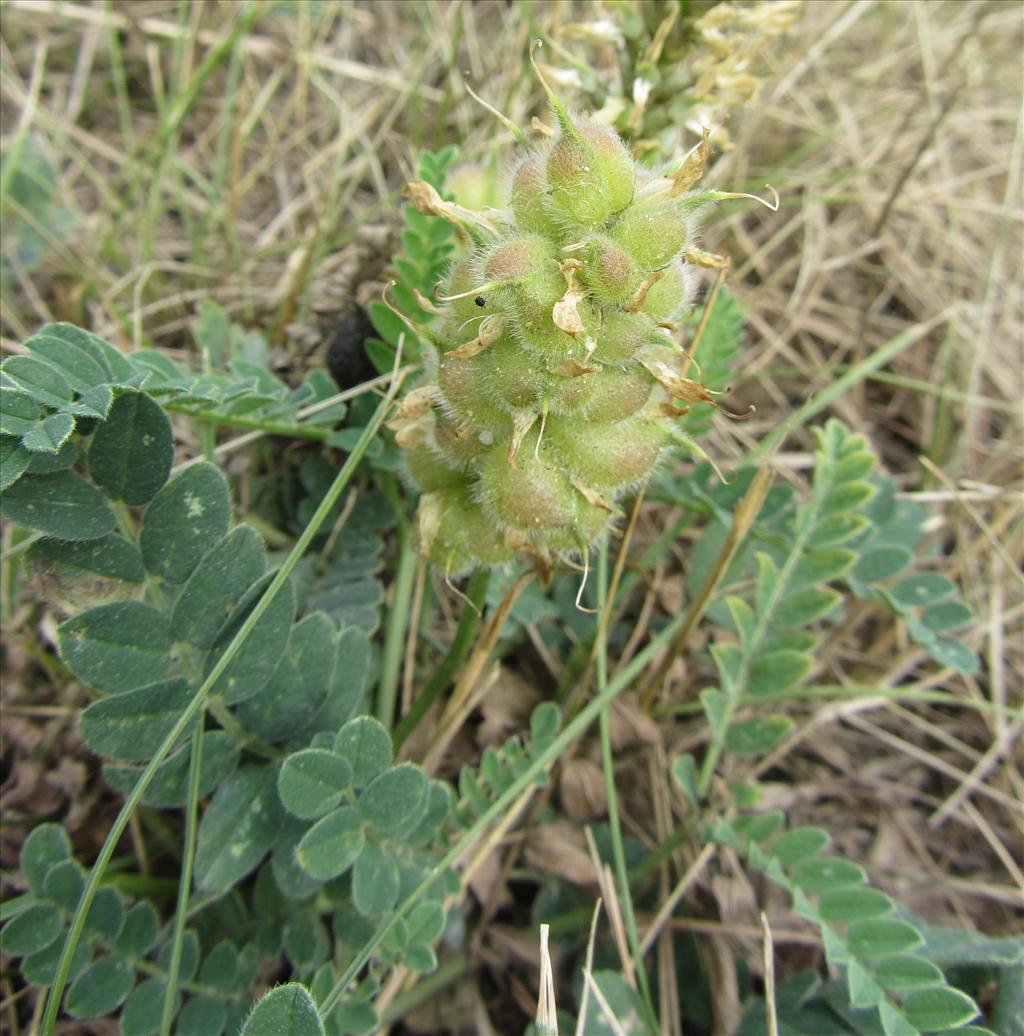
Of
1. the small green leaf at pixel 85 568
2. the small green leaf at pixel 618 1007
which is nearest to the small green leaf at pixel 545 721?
the small green leaf at pixel 618 1007

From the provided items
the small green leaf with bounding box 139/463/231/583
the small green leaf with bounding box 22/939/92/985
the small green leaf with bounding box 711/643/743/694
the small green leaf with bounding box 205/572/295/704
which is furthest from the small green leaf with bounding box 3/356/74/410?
the small green leaf with bounding box 711/643/743/694

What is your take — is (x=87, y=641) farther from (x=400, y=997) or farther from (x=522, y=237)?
(x=400, y=997)

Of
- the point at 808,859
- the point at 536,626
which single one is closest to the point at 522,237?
the point at 536,626

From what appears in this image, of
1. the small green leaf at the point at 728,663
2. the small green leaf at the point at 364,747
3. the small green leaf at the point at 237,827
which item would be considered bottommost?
the small green leaf at the point at 237,827

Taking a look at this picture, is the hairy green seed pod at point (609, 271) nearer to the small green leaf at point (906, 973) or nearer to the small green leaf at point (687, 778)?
the small green leaf at point (687, 778)

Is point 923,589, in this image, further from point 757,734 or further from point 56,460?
point 56,460

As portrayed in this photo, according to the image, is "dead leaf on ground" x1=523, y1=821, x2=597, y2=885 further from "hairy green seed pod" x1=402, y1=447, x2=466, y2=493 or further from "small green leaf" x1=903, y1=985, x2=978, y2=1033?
"hairy green seed pod" x1=402, y1=447, x2=466, y2=493
